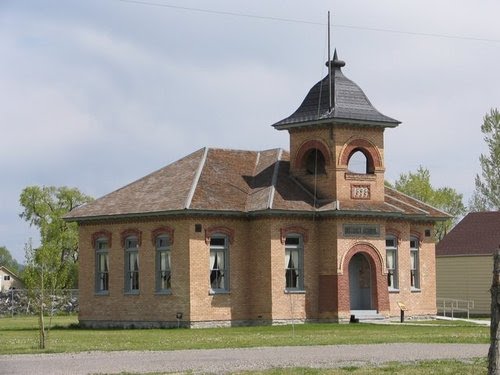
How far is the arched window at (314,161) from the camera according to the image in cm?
4772

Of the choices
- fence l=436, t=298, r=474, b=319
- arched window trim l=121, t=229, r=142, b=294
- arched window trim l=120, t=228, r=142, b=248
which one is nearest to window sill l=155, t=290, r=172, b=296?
arched window trim l=121, t=229, r=142, b=294

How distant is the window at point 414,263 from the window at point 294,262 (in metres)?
6.57

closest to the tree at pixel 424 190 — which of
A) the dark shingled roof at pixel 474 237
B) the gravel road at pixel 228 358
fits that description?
the dark shingled roof at pixel 474 237

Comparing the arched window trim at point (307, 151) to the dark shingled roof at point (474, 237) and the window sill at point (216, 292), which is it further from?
the dark shingled roof at point (474, 237)

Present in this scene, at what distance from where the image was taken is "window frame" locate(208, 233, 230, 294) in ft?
148

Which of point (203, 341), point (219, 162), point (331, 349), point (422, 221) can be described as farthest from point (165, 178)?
point (331, 349)

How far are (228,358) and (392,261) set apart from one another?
2328 cm

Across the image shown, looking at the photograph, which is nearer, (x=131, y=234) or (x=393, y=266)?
(x=131, y=234)

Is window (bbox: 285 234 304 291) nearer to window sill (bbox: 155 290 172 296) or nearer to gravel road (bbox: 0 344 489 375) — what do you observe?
window sill (bbox: 155 290 172 296)

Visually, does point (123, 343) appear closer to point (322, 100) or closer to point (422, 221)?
point (322, 100)

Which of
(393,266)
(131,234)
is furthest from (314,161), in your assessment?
(131,234)

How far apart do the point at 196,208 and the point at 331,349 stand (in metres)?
16.0

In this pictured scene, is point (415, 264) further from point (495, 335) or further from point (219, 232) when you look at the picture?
point (495, 335)

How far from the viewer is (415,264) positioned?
165ft
